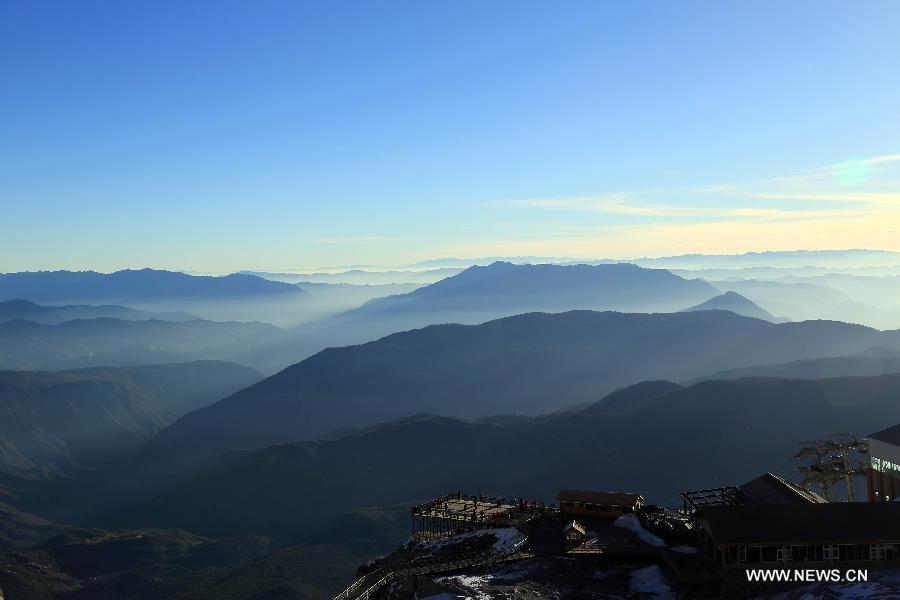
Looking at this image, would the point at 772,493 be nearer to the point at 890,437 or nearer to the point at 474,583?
the point at 890,437

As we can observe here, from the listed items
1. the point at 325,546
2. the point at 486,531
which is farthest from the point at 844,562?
the point at 325,546

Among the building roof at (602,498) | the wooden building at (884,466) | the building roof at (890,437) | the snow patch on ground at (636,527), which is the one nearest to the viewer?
the snow patch on ground at (636,527)

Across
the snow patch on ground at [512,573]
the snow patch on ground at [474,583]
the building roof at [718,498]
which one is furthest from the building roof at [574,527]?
the snow patch on ground at [474,583]

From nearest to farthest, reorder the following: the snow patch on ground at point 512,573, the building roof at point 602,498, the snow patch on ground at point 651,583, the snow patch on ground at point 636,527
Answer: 1. the snow patch on ground at point 651,583
2. the snow patch on ground at point 512,573
3. the snow patch on ground at point 636,527
4. the building roof at point 602,498

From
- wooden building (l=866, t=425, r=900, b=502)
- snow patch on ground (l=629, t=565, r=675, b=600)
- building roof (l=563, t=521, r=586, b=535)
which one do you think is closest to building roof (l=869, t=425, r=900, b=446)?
wooden building (l=866, t=425, r=900, b=502)

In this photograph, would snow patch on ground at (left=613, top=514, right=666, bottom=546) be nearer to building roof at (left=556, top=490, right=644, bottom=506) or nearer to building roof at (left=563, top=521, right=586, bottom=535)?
building roof at (left=556, top=490, right=644, bottom=506)

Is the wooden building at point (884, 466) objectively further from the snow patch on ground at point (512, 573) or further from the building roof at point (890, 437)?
the snow patch on ground at point (512, 573)

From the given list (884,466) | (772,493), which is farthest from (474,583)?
(884,466)

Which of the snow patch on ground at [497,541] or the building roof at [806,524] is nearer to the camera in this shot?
the building roof at [806,524]
